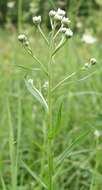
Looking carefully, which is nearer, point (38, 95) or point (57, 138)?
point (38, 95)

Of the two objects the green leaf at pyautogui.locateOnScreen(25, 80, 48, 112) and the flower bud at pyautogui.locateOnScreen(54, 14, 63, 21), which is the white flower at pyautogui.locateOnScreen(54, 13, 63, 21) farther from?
the green leaf at pyautogui.locateOnScreen(25, 80, 48, 112)

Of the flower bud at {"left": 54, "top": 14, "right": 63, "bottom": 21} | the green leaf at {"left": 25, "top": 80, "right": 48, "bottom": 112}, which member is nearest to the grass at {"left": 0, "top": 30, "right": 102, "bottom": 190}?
the green leaf at {"left": 25, "top": 80, "right": 48, "bottom": 112}

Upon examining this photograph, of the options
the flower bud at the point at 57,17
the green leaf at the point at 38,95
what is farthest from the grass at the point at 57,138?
the flower bud at the point at 57,17

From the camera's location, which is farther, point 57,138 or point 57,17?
point 57,138

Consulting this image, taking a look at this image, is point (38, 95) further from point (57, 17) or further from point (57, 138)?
point (57, 138)

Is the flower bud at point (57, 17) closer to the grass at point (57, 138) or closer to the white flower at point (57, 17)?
the white flower at point (57, 17)

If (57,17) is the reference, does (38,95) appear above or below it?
below

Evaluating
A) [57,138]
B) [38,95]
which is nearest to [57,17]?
[38,95]

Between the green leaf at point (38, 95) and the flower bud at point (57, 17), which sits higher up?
the flower bud at point (57, 17)

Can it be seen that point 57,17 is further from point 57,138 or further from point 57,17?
point 57,138

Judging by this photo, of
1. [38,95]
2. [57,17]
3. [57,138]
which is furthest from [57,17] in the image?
[57,138]

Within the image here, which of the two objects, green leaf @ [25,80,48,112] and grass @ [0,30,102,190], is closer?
green leaf @ [25,80,48,112]

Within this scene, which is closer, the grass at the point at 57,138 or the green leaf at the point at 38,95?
the green leaf at the point at 38,95
